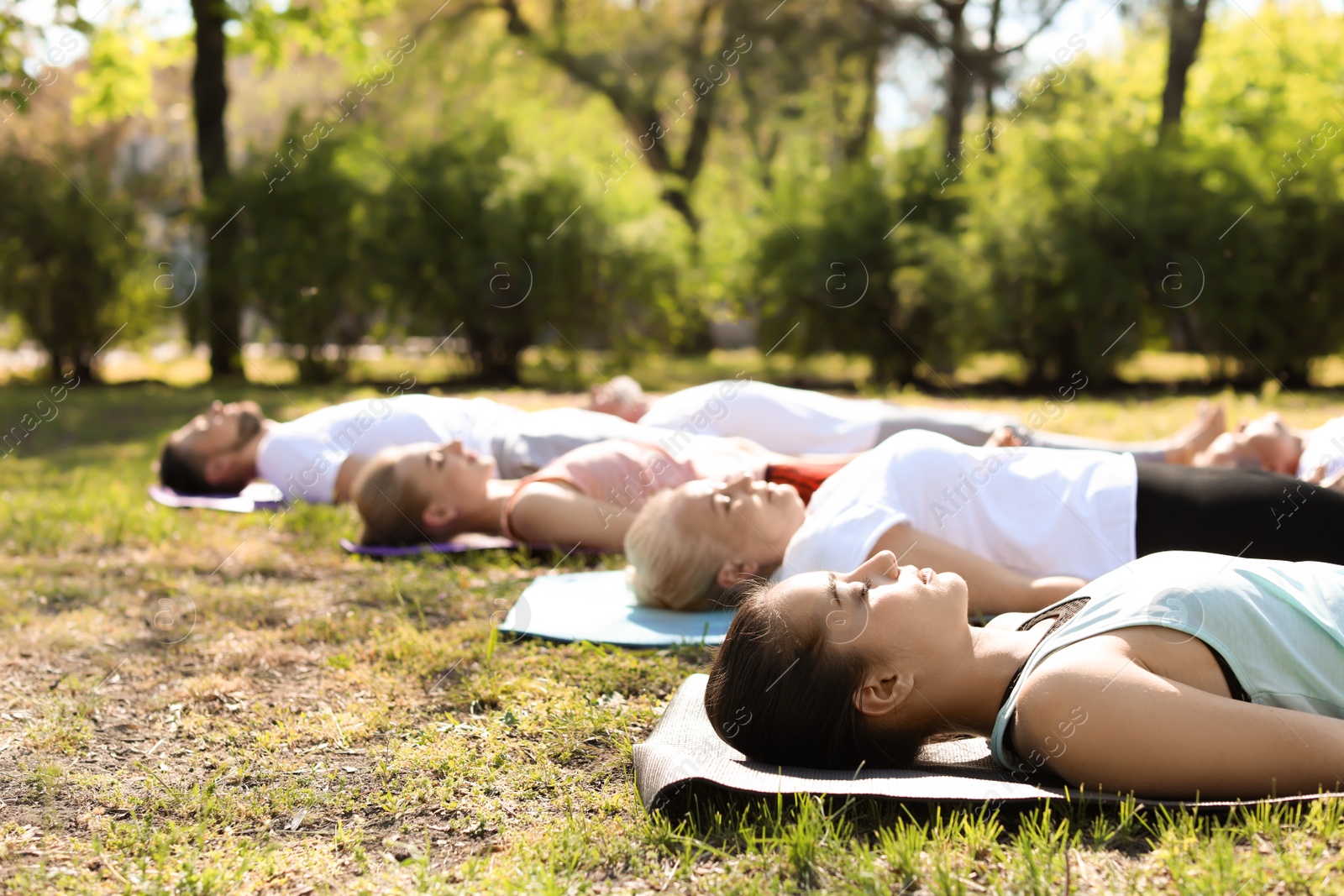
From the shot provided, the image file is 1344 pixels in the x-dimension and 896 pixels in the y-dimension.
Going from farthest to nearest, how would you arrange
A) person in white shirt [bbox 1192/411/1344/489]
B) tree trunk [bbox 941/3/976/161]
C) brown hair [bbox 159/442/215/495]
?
tree trunk [bbox 941/3/976/161]
brown hair [bbox 159/442/215/495]
person in white shirt [bbox 1192/411/1344/489]

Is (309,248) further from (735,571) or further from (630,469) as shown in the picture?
(735,571)

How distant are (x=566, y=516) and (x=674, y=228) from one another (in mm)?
7734

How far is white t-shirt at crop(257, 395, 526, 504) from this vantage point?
566cm

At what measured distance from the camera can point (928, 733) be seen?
7.65 ft

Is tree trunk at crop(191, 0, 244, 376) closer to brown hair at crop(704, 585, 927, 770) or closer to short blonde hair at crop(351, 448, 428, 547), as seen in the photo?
short blonde hair at crop(351, 448, 428, 547)

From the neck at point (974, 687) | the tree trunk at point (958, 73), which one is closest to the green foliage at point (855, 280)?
the tree trunk at point (958, 73)

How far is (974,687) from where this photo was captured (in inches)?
91.1

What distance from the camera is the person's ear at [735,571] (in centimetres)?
346

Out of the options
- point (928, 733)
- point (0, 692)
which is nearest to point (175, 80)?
point (0, 692)

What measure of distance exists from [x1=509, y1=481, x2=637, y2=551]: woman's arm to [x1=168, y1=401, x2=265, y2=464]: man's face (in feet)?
8.09

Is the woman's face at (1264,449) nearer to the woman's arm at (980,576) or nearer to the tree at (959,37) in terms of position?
the woman's arm at (980,576)

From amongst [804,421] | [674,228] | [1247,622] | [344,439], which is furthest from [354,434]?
[674,228]

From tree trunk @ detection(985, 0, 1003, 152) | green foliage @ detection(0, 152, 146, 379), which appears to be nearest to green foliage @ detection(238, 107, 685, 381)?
green foliage @ detection(0, 152, 146, 379)

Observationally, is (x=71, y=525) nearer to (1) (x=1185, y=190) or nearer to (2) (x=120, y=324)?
(2) (x=120, y=324)
